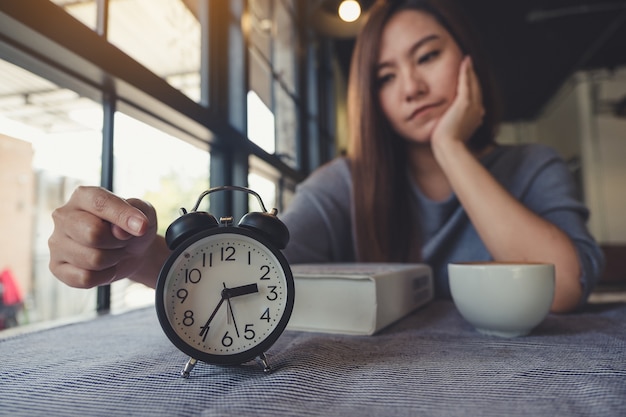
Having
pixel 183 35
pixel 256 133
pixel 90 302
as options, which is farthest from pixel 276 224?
pixel 256 133

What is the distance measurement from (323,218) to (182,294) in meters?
0.69

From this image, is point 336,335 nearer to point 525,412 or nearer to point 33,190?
point 525,412

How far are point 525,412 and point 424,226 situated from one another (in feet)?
2.80

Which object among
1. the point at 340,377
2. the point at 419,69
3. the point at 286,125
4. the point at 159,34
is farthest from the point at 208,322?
the point at 286,125

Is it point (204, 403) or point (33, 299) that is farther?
point (33, 299)

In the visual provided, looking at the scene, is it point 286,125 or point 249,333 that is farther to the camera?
point 286,125

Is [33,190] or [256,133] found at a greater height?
[256,133]

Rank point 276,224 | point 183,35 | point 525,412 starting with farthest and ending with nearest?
point 183,35, point 276,224, point 525,412

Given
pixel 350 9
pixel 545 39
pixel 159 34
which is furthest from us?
pixel 545 39

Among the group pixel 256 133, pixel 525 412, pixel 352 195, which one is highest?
pixel 256 133

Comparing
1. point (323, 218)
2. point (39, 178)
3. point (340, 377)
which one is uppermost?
point (39, 178)

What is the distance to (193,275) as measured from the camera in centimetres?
47

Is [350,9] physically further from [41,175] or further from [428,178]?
[41,175]

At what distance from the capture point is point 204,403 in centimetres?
35
